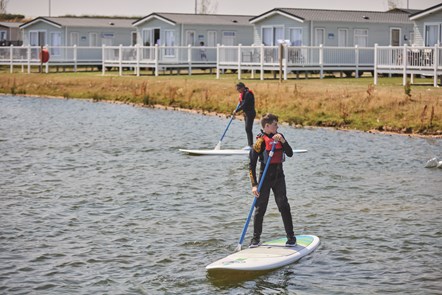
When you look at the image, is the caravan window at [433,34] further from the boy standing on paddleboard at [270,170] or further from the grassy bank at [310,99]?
the boy standing on paddleboard at [270,170]

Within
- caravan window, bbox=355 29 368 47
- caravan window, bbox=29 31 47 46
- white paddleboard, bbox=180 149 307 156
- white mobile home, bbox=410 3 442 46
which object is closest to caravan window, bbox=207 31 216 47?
caravan window, bbox=355 29 368 47

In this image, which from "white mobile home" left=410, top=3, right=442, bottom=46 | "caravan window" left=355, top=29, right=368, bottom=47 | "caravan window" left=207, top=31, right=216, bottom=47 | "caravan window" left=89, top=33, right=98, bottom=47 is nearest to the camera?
"white mobile home" left=410, top=3, right=442, bottom=46

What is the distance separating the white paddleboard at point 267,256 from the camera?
12422mm

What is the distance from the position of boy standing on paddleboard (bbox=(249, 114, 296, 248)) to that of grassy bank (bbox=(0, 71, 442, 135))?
16.9 meters

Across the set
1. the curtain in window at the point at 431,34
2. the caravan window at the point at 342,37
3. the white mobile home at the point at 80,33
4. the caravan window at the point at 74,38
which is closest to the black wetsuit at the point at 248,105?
the curtain in window at the point at 431,34

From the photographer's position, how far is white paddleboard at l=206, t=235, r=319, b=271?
12422mm

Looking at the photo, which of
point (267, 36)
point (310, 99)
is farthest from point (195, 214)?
point (267, 36)

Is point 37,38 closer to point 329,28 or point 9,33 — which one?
point 9,33

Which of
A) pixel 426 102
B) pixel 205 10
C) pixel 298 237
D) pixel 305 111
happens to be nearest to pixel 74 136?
pixel 305 111

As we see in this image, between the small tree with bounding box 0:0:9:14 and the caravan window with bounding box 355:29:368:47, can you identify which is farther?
the small tree with bounding box 0:0:9:14

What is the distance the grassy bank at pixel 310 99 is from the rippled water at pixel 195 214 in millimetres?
1573

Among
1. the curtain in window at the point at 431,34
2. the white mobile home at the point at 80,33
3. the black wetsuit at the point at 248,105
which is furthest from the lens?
the white mobile home at the point at 80,33

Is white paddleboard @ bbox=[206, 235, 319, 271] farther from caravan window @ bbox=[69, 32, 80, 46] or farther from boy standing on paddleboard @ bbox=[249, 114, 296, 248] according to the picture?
caravan window @ bbox=[69, 32, 80, 46]

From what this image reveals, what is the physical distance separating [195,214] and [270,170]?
3.91m
